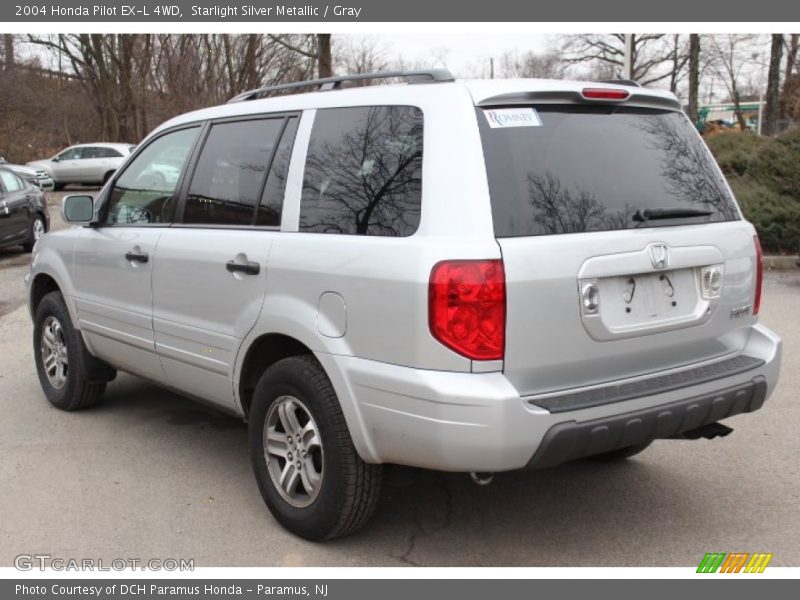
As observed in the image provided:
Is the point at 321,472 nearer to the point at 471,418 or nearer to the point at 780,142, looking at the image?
the point at 471,418

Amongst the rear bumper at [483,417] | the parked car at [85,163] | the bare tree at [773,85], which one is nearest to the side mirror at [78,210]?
the rear bumper at [483,417]

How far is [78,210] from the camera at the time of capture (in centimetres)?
505

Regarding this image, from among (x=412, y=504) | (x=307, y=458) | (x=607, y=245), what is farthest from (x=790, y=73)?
(x=307, y=458)

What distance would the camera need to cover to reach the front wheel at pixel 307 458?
3334 mm

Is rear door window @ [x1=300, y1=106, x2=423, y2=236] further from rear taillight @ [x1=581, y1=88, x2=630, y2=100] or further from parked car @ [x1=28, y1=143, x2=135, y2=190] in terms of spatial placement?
parked car @ [x1=28, y1=143, x2=135, y2=190]

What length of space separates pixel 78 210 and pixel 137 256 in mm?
798

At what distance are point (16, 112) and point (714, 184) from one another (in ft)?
114

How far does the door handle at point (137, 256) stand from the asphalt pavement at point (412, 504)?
1.16m

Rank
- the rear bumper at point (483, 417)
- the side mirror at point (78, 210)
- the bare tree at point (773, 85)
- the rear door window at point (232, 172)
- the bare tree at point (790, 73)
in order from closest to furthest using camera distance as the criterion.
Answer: the rear bumper at point (483, 417) → the rear door window at point (232, 172) → the side mirror at point (78, 210) → the bare tree at point (773, 85) → the bare tree at point (790, 73)

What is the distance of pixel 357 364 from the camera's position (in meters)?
3.19

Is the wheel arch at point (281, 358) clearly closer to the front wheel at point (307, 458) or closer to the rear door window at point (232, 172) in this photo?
the front wheel at point (307, 458)

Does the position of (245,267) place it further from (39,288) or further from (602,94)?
(39,288)

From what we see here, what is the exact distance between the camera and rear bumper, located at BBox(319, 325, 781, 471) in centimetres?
290

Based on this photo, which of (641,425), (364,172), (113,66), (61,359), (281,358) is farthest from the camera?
(113,66)
